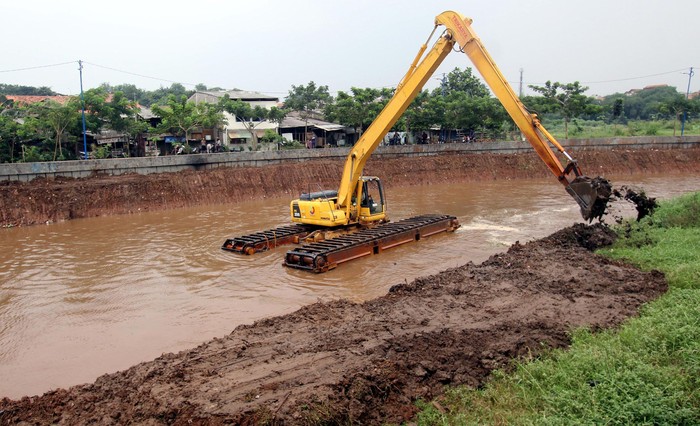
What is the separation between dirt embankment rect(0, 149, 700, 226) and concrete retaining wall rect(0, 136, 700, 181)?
533 mm

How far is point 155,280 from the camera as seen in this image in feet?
40.9

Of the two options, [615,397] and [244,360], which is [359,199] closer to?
[244,360]

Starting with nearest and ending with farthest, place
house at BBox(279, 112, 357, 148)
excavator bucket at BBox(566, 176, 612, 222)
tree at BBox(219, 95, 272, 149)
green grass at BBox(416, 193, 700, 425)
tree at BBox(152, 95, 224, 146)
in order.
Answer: green grass at BBox(416, 193, 700, 425) → excavator bucket at BBox(566, 176, 612, 222) → tree at BBox(152, 95, 224, 146) → tree at BBox(219, 95, 272, 149) → house at BBox(279, 112, 357, 148)

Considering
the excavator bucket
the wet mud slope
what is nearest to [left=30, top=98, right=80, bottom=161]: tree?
the wet mud slope

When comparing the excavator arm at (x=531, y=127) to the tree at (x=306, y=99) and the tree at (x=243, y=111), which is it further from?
the tree at (x=306, y=99)

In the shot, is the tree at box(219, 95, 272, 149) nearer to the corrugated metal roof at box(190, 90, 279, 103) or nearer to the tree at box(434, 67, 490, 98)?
the corrugated metal roof at box(190, 90, 279, 103)

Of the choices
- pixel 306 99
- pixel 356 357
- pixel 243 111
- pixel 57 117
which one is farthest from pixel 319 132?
pixel 356 357

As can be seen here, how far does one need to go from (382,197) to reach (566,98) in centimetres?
2892

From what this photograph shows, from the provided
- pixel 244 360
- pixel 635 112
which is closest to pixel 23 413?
pixel 244 360

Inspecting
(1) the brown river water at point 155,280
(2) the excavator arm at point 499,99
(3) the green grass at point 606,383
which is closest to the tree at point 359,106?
(1) the brown river water at point 155,280

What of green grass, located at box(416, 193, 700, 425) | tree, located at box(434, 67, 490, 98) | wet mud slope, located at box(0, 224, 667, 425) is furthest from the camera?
tree, located at box(434, 67, 490, 98)

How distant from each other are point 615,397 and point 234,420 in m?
3.80

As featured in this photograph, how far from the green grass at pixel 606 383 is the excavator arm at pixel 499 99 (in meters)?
4.37

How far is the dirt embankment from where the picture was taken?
2097 cm
